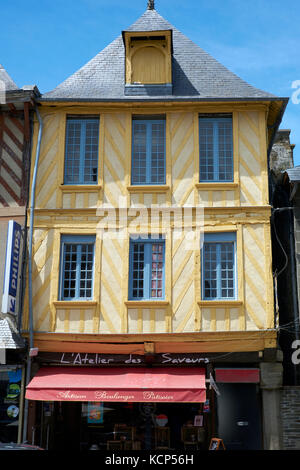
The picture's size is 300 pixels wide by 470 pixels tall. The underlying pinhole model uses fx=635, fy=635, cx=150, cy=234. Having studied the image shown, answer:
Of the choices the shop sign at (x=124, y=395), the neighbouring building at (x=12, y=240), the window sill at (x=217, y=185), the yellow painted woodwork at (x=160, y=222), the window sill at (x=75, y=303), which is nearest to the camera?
the shop sign at (x=124, y=395)

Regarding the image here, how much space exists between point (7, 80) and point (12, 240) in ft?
14.8

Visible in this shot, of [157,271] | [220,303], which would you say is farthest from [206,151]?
[220,303]

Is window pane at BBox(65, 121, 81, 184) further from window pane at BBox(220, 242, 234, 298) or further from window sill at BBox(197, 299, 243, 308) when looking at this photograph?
window sill at BBox(197, 299, 243, 308)

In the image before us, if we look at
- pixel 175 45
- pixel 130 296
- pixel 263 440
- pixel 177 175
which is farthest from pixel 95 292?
pixel 175 45

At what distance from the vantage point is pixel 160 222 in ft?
46.4

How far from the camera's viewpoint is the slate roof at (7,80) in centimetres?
1534

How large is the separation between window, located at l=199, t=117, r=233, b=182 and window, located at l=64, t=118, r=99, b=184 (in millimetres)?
2462

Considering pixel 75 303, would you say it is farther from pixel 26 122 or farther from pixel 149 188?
pixel 26 122

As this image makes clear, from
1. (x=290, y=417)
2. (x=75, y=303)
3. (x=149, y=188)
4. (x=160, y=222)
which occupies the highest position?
(x=149, y=188)

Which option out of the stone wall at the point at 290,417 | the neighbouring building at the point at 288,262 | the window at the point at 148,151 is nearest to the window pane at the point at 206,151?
the window at the point at 148,151

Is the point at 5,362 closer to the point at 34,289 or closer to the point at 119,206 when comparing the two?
the point at 34,289

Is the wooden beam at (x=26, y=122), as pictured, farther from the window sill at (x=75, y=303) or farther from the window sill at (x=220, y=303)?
the window sill at (x=220, y=303)

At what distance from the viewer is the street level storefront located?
42.3ft

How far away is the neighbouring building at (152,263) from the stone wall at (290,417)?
0.55ft
